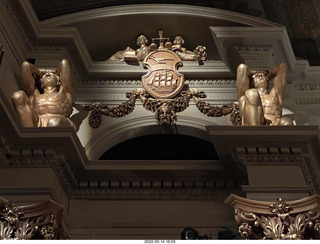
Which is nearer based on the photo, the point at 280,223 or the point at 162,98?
the point at 280,223

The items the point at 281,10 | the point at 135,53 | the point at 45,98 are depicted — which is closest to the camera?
the point at 45,98

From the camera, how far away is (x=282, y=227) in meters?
6.80

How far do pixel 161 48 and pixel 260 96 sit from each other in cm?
207

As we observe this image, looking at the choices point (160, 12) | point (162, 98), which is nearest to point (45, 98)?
point (162, 98)

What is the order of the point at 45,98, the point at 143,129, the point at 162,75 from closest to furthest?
1. the point at 45,98
2. the point at 143,129
3. the point at 162,75

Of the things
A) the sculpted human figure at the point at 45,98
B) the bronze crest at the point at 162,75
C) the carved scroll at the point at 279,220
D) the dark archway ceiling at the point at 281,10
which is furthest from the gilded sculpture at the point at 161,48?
the carved scroll at the point at 279,220

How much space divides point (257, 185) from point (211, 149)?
85.4 inches

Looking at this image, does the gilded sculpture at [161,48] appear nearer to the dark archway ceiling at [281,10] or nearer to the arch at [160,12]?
the arch at [160,12]

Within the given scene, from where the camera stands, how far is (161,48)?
10.0 metres

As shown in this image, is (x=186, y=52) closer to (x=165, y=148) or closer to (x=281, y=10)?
(x=165, y=148)

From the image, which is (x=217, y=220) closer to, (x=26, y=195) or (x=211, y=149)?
(x=211, y=149)

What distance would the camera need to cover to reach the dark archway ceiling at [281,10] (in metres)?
11.0

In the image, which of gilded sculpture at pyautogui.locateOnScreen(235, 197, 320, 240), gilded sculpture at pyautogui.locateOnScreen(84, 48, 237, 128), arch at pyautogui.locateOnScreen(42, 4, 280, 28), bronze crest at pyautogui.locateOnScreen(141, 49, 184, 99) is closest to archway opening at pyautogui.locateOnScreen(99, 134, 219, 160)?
gilded sculpture at pyautogui.locateOnScreen(84, 48, 237, 128)

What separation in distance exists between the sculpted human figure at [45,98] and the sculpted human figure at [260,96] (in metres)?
2.24
